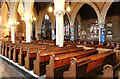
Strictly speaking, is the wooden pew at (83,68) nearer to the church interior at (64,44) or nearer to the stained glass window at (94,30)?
the church interior at (64,44)

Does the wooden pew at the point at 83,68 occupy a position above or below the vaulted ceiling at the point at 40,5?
below

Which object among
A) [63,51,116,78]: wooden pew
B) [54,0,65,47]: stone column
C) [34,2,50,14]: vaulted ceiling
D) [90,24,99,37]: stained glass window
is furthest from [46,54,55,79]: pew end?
[34,2,50,14]: vaulted ceiling

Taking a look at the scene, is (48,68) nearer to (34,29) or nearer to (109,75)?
(109,75)

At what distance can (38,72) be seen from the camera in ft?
10.5

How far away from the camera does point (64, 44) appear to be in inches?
320

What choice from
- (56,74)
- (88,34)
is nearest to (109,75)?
(56,74)

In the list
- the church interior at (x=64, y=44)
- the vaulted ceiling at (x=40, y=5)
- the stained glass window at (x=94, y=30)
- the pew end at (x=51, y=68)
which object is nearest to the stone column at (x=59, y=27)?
the church interior at (x=64, y=44)

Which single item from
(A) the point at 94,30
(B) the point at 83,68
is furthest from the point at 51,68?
(A) the point at 94,30

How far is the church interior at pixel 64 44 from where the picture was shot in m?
2.56

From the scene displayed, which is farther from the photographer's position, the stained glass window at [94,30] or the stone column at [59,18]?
the stained glass window at [94,30]

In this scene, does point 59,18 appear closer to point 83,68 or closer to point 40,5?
point 83,68

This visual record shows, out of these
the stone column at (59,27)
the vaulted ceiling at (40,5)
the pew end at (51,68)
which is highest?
the vaulted ceiling at (40,5)

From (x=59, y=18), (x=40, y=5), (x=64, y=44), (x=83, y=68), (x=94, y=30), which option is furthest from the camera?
(x=40, y=5)

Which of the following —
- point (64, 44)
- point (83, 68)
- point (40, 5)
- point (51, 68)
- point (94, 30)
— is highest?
point (40, 5)
